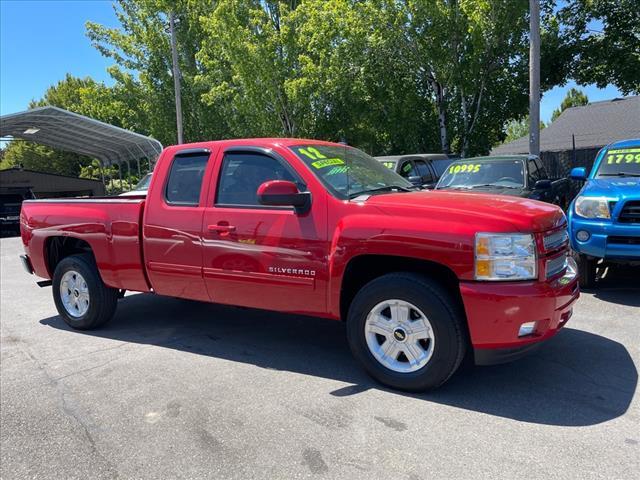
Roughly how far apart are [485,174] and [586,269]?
9.45 feet

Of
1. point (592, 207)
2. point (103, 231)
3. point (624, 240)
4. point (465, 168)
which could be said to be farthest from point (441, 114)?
point (103, 231)

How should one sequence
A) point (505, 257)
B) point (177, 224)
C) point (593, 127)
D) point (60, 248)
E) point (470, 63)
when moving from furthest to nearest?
point (593, 127)
point (470, 63)
point (60, 248)
point (177, 224)
point (505, 257)

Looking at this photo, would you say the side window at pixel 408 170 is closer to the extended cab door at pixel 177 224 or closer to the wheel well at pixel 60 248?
the extended cab door at pixel 177 224

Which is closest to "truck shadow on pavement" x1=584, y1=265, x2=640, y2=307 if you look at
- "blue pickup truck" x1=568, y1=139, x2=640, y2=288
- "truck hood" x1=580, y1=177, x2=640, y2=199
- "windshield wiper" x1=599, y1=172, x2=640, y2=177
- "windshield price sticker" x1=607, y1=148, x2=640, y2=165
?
"blue pickup truck" x1=568, y1=139, x2=640, y2=288

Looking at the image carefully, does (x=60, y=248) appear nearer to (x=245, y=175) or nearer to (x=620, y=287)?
(x=245, y=175)

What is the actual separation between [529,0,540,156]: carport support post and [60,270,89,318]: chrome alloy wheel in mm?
10340

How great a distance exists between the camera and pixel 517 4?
13711 mm

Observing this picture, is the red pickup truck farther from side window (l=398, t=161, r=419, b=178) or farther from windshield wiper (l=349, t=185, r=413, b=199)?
side window (l=398, t=161, r=419, b=178)

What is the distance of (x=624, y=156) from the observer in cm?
720

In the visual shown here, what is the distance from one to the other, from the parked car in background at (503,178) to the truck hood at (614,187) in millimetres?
1258

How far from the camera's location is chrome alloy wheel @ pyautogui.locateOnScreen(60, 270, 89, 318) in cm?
561

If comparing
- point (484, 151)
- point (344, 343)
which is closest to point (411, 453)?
point (344, 343)

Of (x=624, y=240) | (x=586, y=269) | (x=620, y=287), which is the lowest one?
(x=620, y=287)

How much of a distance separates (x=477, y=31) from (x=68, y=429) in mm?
13553
